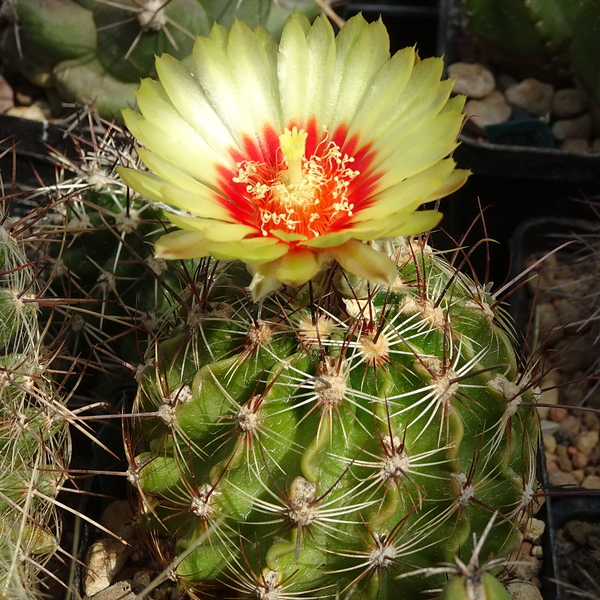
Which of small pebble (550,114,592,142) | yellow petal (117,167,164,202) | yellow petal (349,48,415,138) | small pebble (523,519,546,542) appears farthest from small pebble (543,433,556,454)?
yellow petal (117,167,164,202)

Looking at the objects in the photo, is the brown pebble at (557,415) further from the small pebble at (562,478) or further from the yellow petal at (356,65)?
the yellow petal at (356,65)

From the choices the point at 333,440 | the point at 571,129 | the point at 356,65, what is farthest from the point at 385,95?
the point at 571,129

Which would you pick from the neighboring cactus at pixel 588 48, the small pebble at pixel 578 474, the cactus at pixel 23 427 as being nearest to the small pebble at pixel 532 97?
the neighboring cactus at pixel 588 48

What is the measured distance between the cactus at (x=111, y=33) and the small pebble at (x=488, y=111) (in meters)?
0.43

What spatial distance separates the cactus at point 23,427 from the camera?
95 cm

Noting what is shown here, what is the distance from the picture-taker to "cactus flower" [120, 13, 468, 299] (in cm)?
76

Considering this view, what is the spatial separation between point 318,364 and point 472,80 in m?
1.24

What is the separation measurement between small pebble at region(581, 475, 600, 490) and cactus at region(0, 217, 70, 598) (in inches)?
34.7

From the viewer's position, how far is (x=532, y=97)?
1819 millimetres

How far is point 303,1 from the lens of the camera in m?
1.70

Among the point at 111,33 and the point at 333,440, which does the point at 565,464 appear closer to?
the point at 333,440

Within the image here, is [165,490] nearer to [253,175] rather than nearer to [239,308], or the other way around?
[239,308]

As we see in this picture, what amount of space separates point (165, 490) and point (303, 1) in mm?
1212

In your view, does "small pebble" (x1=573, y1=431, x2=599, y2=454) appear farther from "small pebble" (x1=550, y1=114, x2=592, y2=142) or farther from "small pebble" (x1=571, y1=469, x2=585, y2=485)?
"small pebble" (x1=550, y1=114, x2=592, y2=142)
